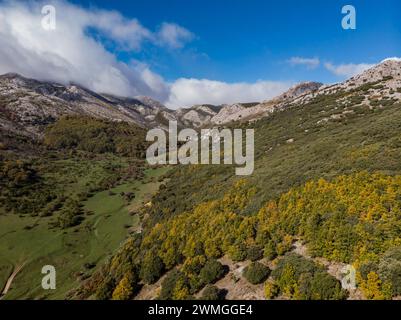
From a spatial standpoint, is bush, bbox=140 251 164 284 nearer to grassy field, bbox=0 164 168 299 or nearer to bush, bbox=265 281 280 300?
bush, bbox=265 281 280 300

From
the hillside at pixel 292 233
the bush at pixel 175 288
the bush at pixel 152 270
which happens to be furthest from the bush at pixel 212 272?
the bush at pixel 152 270

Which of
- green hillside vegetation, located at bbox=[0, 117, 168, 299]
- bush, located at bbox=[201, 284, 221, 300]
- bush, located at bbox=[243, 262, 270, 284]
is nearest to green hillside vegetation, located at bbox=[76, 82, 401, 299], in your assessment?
bush, located at bbox=[243, 262, 270, 284]

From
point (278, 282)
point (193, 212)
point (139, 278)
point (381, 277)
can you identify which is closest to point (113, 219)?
point (193, 212)

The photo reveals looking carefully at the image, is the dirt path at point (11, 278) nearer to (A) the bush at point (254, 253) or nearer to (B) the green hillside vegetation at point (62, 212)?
(B) the green hillside vegetation at point (62, 212)

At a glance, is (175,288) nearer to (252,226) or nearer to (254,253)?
(254,253)

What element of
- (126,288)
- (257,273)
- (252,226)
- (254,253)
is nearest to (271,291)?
(257,273)
